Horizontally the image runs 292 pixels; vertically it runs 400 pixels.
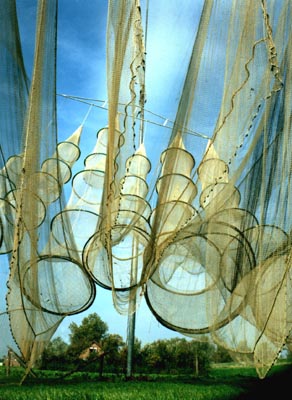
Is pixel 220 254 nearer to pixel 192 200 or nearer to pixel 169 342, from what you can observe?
pixel 192 200

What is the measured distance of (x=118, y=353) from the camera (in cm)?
764

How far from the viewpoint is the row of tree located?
4048 mm

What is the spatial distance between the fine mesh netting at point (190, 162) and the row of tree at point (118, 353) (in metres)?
0.69

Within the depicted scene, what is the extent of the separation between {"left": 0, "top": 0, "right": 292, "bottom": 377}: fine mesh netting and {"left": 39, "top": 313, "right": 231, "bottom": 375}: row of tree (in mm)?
694

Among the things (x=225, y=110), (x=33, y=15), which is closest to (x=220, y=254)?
(x=225, y=110)

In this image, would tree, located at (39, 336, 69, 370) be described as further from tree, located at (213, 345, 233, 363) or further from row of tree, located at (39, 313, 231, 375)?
tree, located at (213, 345, 233, 363)

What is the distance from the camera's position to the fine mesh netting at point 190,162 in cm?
271

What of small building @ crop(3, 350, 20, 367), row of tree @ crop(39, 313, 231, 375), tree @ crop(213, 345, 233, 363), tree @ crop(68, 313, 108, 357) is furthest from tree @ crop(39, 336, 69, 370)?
tree @ crop(213, 345, 233, 363)

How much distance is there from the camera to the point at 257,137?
2.81m

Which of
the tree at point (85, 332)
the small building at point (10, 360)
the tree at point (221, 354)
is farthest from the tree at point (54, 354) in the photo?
the tree at point (221, 354)

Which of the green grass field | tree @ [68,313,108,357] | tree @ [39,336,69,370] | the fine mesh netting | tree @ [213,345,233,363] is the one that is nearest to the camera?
the fine mesh netting

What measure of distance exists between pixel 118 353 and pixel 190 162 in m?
5.51

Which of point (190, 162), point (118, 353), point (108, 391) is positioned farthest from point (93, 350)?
point (190, 162)

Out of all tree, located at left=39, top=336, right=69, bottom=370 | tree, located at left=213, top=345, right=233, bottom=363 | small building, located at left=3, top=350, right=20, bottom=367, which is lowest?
small building, located at left=3, top=350, right=20, bottom=367
